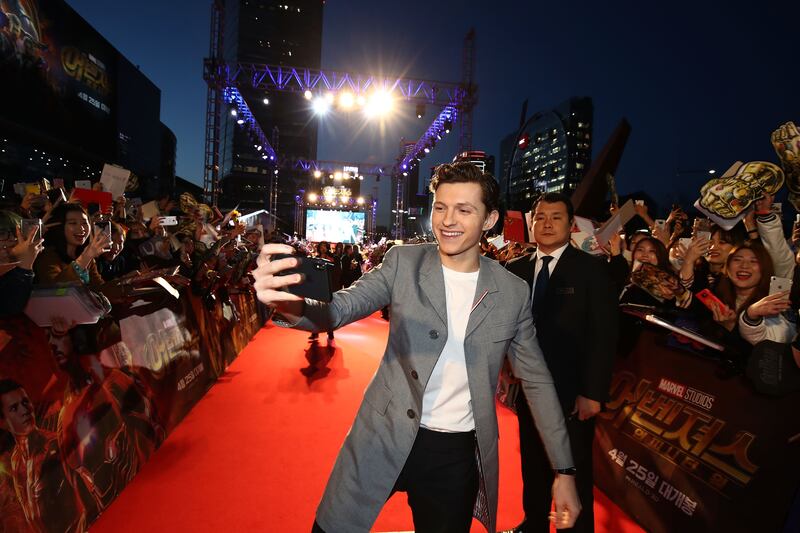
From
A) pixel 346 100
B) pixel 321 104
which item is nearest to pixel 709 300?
pixel 346 100

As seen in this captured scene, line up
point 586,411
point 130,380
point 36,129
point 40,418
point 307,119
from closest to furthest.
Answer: point 40,418
point 586,411
point 130,380
point 36,129
point 307,119

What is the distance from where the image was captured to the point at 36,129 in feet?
49.9

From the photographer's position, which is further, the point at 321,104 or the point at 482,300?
the point at 321,104

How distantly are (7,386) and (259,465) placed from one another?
2.20 meters

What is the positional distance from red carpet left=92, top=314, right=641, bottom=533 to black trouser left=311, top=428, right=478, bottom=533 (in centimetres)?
152

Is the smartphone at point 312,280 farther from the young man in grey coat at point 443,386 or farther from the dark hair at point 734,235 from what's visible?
the dark hair at point 734,235

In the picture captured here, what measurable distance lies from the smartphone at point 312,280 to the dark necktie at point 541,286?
6.59 ft

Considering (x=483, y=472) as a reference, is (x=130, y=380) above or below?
below

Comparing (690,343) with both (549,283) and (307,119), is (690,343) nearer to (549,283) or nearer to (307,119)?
(549,283)

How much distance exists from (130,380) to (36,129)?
16858mm

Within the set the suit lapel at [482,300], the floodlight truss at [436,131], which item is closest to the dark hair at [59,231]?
the suit lapel at [482,300]

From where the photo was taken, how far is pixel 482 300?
1.91 m

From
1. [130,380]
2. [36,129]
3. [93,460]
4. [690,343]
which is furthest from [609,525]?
[36,129]

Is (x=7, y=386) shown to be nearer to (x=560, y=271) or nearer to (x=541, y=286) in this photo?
(x=541, y=286)
